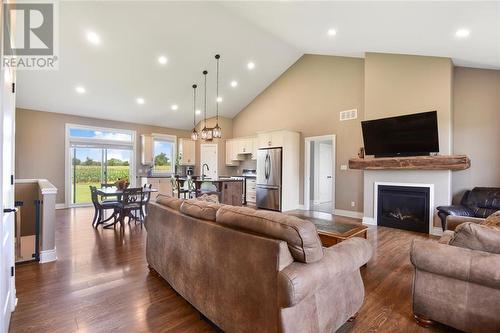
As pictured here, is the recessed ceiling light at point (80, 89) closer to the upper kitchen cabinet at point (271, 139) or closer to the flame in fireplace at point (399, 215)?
the upper kitchen cabinet at point (271, 139)

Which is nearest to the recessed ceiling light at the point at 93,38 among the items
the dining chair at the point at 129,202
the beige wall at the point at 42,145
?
the dining chair at the point at 129,202

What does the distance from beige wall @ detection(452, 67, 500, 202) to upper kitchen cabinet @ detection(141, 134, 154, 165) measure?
26.3ft

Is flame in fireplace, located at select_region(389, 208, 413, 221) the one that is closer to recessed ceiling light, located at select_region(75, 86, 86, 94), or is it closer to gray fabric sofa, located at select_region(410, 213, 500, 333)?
gray fabric sofa, located at select_region(410, 213, 500, 333)

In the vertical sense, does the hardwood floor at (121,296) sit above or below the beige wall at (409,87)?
below

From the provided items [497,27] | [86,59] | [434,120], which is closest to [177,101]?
[86,59]

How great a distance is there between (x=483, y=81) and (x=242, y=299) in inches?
224

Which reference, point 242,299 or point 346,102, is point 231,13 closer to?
point 346,102

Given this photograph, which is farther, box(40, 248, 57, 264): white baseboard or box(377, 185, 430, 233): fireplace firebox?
box(377, 185, 430, 233): fireplace firebox

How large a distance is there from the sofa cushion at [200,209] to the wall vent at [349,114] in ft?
16.8

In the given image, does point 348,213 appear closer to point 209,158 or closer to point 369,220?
point 369,220

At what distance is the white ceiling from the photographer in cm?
354

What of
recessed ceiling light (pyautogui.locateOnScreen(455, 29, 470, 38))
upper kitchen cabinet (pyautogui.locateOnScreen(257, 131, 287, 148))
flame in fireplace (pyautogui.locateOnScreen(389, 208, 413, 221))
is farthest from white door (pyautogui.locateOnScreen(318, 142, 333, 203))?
recessed ceiling light (pyautogui.locateOnScreen(455, 29, 470, 38))

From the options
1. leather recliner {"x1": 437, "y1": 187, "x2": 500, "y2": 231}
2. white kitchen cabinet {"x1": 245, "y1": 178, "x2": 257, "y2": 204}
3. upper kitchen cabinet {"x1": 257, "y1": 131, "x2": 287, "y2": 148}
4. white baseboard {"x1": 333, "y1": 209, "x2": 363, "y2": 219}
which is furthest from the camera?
white kitchen cabinet {"x1": 245, "y1": 178, "x2": 257, "y2": 204}

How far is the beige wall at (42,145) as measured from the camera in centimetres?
646
